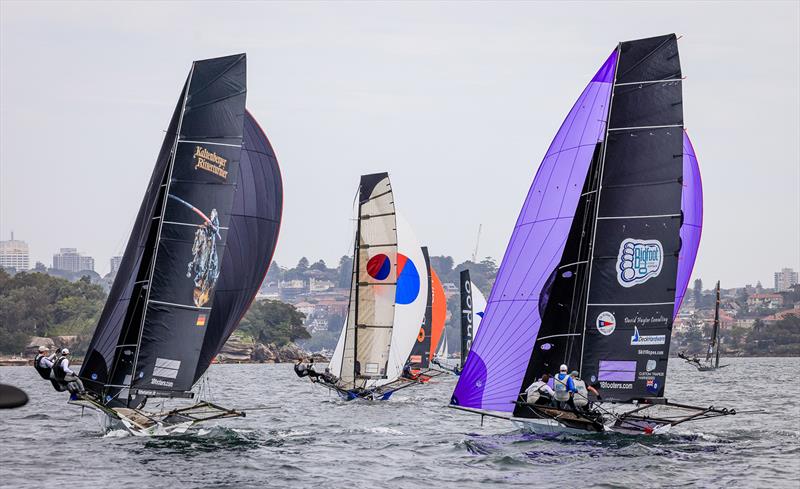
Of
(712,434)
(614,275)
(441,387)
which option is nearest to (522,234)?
(614,275)

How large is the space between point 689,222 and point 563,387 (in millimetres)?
7902

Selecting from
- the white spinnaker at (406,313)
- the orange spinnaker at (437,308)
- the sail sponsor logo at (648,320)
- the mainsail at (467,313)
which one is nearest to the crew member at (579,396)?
the sail sponsor logo at (648,320)

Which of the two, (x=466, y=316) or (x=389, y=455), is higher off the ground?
(x=466, y=316)

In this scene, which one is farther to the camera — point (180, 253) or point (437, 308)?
point (437, 308)

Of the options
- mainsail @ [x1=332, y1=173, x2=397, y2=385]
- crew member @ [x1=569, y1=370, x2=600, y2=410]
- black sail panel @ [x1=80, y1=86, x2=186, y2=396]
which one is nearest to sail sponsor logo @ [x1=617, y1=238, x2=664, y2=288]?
crew member @ [x1=569, y1=370, x2=600, y2=410]

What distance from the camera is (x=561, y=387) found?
23.0m

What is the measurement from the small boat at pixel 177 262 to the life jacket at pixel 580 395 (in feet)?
24.2

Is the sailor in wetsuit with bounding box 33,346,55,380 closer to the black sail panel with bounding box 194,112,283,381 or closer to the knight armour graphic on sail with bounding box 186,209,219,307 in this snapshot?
the black sail panel with bounding box 194,112,283,381

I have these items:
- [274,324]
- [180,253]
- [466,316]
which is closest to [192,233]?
[180,253]

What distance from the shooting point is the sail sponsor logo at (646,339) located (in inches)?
928

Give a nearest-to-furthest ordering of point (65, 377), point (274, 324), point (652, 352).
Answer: point (652, 352), point (65, 377), point (274, 324)

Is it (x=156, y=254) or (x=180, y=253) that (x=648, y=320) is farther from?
(x=156, y=254)

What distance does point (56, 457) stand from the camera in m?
22.4

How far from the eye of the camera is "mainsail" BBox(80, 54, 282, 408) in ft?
81.1
